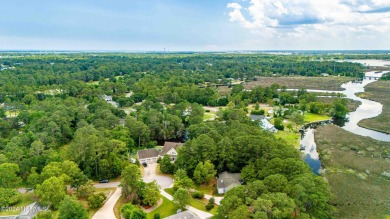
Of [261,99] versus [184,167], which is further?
[261,99]

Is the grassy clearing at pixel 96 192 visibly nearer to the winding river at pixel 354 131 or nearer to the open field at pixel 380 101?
the winding river at pixel 354 131

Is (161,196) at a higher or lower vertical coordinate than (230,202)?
lower

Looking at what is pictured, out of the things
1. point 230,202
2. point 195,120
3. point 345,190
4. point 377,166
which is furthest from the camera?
point 195,120

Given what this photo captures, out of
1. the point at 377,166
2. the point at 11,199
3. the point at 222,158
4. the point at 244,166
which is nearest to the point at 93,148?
the point at 11,199

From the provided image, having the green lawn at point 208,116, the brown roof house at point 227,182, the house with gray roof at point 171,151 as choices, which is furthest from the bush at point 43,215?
the green lawn at point 208,116

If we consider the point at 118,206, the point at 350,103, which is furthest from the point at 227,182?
the point at 350,103

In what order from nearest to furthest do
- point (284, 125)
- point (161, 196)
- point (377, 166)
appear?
1. point (161, 196)
2. point (377, 166)
3. point (284, 125)

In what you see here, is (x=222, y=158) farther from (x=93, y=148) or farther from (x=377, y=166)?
(x=377, y=166)

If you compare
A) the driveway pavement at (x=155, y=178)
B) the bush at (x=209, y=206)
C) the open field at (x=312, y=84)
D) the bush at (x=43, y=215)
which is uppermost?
the open field at (x=312, y=84)
